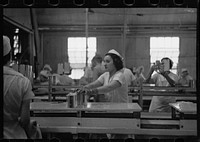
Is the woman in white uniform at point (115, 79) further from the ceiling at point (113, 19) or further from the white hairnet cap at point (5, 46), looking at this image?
the ceiling at point (113, 19)

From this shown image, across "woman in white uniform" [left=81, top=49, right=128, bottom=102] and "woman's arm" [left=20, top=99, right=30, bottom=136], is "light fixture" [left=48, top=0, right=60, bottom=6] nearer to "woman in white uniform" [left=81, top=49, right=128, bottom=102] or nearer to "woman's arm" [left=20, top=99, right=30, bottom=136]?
"woman's arm" [left=20, top=99, right=30, bottom=136]

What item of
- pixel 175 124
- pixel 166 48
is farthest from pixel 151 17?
pixel 175 124

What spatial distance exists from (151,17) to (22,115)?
4303 mm

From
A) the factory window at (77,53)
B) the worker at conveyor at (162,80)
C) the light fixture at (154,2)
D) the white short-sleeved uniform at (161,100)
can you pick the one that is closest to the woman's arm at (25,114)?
the light fixture at (154,2)

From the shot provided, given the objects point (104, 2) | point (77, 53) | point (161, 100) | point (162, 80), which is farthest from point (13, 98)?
point (77, 53)

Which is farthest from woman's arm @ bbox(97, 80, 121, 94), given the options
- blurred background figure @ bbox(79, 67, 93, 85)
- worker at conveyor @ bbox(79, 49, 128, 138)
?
blurred background figure @ bbox(79, 67, 93, 85)

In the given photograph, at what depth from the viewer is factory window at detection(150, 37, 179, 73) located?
4.68m

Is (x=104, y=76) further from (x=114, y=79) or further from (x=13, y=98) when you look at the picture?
(x=13, y=98)

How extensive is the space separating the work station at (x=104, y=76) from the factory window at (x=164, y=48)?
0.02 meters

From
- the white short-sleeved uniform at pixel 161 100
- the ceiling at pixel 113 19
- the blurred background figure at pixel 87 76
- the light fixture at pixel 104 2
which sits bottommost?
the white short-sleeved uniform at pixel 161 100

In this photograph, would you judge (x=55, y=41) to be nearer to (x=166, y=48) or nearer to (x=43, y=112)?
(x=166, y=48)

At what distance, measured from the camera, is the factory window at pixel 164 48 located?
4684 millimetres

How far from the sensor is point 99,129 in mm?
1385

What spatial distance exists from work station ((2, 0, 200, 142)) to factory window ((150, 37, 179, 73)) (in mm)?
18
